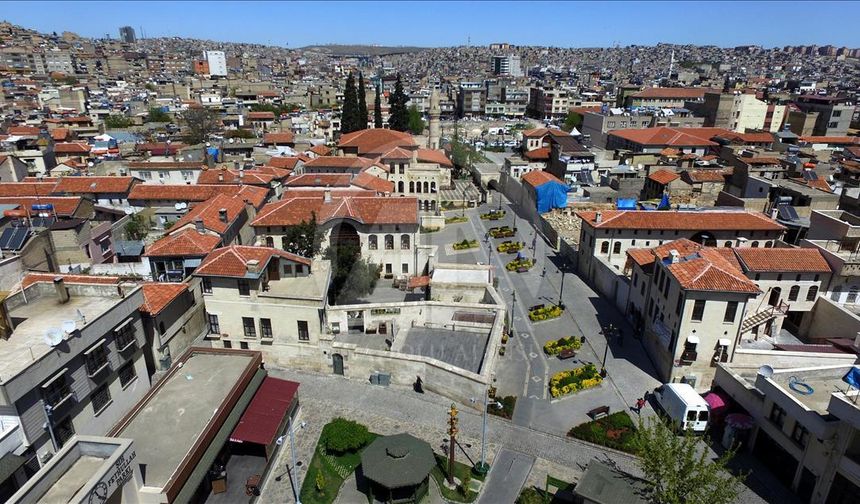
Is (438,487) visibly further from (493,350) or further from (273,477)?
(493,350)

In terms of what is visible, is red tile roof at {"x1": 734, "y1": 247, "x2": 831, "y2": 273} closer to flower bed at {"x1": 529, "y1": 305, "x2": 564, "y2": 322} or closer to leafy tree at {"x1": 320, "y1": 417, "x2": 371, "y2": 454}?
flower bed at {"x1": 529, "y1": 305, "x2": 564, "y2": 322}

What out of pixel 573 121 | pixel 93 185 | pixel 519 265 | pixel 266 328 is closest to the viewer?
pixel 266 328

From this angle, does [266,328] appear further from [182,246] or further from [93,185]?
[93,185]

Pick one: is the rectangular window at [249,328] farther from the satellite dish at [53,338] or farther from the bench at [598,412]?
the bench at [598,412]

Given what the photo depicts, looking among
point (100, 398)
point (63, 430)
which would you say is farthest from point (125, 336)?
point (63, 430)

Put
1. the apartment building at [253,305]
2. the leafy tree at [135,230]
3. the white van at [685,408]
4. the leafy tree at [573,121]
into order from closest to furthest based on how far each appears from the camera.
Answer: the white van at [685,408] → the apartment building at [253,305] → the leafy tree at [135,230] → the leafy tree at [573,121]

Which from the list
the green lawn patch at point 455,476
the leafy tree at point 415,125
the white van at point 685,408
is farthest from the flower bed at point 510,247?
the leafy tree at point 415,125

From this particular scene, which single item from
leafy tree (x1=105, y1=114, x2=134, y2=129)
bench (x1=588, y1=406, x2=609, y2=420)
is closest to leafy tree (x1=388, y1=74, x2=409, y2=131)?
leafy tree (x1=105, y1=114, x2=134, y2=129)
